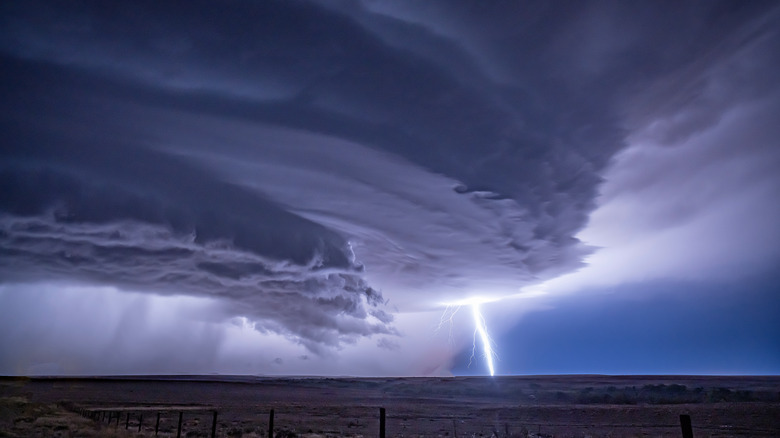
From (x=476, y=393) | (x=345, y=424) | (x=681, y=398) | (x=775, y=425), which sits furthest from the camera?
(x=476, y=393)

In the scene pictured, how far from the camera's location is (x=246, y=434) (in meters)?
29.5

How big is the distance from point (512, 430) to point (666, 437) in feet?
29.5

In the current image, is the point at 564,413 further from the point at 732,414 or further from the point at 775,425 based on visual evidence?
the point at 775,425

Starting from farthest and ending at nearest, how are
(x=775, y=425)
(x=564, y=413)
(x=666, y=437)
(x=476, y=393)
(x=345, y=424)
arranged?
(x=476, y=393), (x=564, y=413), (x=345, y=424), (x=775, y=425), (x=666, y=437)

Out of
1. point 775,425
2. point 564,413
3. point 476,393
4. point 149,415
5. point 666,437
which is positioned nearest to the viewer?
point 666,437

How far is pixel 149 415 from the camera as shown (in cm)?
4300

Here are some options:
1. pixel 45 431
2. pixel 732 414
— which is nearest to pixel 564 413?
pixel 732 414

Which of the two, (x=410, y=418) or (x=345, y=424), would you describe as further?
(x=410, y=418)

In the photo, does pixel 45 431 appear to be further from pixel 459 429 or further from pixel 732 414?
pixel 732 414

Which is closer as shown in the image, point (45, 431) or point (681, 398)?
point (45, 431)

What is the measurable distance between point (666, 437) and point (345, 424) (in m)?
21.6

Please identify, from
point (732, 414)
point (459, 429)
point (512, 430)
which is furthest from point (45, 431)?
point (732, 414)

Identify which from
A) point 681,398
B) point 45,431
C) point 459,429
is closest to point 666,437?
point 459,429

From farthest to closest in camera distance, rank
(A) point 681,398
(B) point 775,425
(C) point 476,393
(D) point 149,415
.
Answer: (C) point 476,393 → (A) point 681,398 → (D) point 149,415 → (B) point 775,425
